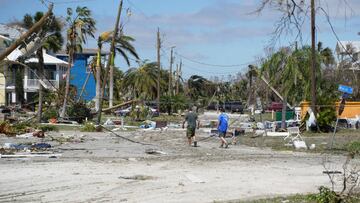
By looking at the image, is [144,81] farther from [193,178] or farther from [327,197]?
[327,197]

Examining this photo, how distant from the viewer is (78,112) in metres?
47.2

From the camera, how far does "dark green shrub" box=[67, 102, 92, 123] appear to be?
46.9 metres

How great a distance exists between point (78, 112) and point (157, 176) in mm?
32726

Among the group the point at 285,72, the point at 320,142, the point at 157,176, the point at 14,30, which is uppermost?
the point at 14,30

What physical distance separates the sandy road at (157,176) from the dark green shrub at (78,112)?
23.1 meters

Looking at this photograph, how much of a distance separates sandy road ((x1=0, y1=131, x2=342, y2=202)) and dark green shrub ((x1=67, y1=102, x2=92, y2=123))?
23143 mm

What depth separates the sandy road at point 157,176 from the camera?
12.2 meters

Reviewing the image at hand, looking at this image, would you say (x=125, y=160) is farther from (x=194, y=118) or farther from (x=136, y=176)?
(x=194, y=118)

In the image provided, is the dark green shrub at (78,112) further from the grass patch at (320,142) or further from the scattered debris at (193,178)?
the scattered debris at (193,178)

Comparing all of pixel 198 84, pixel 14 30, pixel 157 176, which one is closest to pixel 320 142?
pixel 157 176

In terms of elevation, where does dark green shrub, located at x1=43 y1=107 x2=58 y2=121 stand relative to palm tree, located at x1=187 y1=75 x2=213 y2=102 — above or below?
below

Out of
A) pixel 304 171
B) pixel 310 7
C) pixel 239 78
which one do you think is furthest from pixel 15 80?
pixel 310 7

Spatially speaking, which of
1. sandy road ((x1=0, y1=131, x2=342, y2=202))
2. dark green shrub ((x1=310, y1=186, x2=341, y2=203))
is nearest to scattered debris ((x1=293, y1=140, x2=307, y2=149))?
sandy road ((x1=0, y1=131, x2=342, y2=202))

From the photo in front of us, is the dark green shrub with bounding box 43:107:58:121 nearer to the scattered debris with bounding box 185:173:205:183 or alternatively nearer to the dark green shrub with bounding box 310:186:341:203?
the scattered debris with bounding box 185:173:205:183
